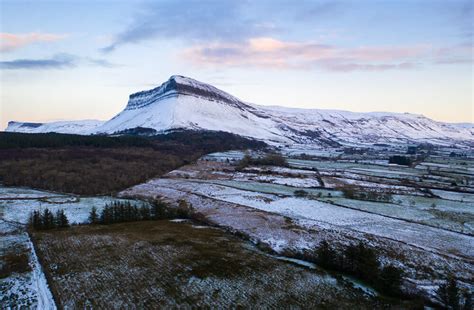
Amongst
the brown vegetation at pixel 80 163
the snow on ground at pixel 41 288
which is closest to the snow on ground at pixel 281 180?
the brown vegetation at pixel 80 163

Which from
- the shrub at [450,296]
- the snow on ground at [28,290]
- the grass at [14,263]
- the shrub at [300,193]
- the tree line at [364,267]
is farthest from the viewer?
the shrub at [300,193]

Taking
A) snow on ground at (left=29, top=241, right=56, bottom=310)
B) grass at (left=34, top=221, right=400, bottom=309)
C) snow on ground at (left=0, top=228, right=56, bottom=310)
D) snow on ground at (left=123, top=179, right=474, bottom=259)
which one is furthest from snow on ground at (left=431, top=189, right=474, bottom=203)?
snow on ground at (left=0, top=228, right=56, bottom=310)

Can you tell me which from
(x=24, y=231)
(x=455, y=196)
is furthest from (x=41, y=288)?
(x=455, y=196)

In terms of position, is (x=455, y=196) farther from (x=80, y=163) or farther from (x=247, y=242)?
(x=80, y=163)

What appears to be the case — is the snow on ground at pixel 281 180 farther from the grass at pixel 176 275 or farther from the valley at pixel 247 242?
the grass at pixel 176 275

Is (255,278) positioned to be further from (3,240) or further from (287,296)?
(3,240)

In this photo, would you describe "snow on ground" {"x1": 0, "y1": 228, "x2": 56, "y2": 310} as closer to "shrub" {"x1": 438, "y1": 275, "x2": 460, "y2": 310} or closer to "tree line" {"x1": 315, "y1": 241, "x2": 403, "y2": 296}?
"tree line" {"x1": 315, "y1": 241, "x2": 403, "y2": 296}

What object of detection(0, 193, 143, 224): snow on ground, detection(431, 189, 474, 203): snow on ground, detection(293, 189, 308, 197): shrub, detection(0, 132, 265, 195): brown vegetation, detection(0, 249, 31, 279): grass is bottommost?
detection(0, 193, 143, 224): snow on ground

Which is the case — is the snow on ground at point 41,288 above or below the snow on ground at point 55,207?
above
